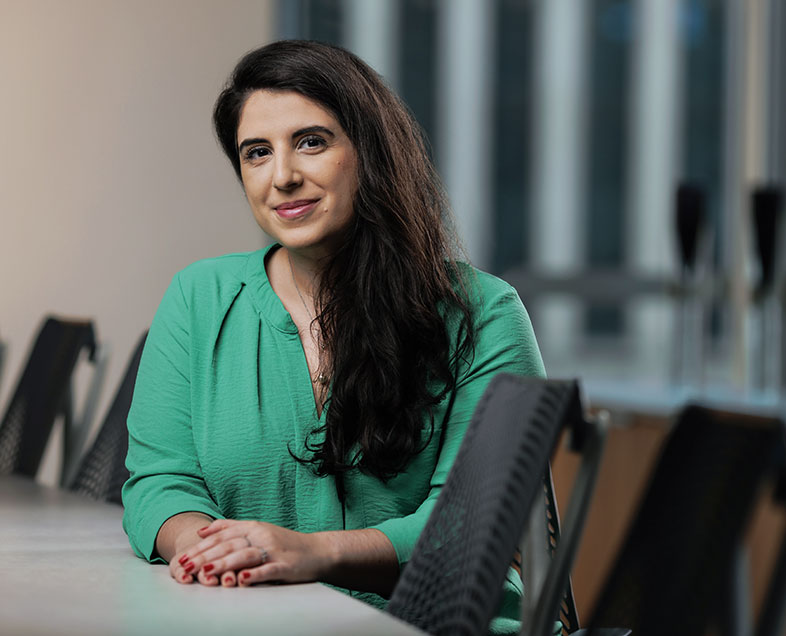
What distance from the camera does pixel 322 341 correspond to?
1.69 meters

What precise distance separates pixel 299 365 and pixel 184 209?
1975mm

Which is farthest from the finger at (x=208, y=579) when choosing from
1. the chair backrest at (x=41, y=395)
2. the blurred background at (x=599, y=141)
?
the blurred background at (x=599, y=141)

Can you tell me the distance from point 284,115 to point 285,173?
0.09 meters

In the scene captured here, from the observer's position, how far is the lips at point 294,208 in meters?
1.66

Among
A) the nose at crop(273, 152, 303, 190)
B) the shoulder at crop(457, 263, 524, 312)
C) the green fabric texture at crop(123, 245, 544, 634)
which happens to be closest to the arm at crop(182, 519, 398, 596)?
the green fabric texture at crop(123, 245, 544, 634)

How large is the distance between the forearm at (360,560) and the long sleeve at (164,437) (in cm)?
21

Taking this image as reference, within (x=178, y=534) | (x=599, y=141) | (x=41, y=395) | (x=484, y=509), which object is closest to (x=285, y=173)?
(x=178, y=534)

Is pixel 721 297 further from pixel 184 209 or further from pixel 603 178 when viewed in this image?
pixel 184 209

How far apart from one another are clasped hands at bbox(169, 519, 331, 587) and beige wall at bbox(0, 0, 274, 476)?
84.4 inches

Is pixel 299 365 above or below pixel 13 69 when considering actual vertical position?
below

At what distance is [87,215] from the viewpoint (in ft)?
11.3

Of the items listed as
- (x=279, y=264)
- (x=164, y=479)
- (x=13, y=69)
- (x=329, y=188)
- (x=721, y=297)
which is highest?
(x=13, y=69)

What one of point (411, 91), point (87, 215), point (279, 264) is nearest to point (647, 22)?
point (411, 91)

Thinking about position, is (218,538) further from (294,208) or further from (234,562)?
(294,208)
